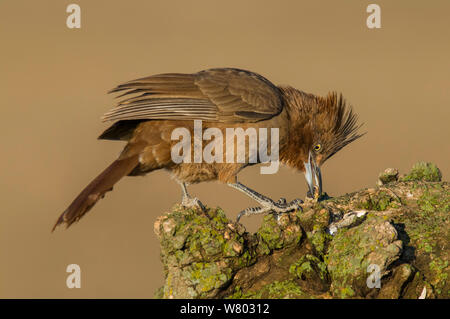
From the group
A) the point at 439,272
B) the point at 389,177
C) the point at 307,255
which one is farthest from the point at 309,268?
the point at 389,177

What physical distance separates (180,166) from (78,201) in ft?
3.75

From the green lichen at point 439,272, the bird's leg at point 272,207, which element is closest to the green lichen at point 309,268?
the green lichen at point 439,272

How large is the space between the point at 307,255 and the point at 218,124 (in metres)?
1.91

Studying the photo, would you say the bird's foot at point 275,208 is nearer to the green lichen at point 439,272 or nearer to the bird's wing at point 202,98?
the bird's wing at point 202,98

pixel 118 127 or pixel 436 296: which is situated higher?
pixel 118 127

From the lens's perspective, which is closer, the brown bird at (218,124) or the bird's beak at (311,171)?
the brown bird at (218,124)

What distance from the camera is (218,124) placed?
19.6 feet

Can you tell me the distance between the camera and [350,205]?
5.29 metres

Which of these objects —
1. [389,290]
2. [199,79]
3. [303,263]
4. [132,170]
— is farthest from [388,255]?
[199,79]

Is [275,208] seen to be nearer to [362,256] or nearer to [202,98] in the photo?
[202,98]

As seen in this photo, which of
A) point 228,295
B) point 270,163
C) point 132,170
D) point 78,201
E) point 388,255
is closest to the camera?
point 388,255

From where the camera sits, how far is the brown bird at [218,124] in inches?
217

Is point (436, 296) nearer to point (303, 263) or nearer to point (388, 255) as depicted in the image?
point (388, 255)

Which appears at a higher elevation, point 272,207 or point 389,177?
point 389,177
